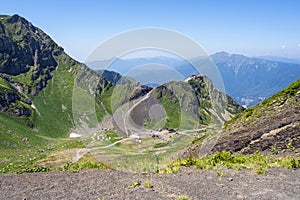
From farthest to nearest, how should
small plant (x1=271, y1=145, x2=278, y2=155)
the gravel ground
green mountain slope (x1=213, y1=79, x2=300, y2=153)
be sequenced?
green mountain slope (x1=213, y1=79, x2=300, y2=153)
small plant (x1=271, y1=145, x2=278, y2=155)
the gravel ground

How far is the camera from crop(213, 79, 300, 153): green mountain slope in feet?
76.8

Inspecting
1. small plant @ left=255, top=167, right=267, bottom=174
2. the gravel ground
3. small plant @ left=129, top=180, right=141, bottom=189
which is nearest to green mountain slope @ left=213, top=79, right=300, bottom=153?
small plant @ left=255, top=167, right=267, bottom=174

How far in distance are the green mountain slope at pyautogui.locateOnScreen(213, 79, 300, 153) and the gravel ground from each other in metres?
7.02

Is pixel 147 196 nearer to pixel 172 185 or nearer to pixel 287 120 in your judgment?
pixel 172 185

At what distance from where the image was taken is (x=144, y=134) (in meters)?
24.3

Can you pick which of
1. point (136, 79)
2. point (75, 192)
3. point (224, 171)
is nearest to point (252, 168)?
point (224, 171)

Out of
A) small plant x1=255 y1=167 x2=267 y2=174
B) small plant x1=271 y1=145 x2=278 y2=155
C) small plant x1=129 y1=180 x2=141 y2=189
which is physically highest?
small plant x1=255 y1=167 x2=267 y2=174

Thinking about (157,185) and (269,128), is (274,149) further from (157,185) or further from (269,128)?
(157,185)

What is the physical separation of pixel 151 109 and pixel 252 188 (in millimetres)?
9533

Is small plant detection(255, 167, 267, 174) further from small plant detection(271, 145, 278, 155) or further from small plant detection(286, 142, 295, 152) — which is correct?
small plant detection(286, 142, 295, 152)

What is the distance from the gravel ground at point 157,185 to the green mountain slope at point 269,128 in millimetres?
7024

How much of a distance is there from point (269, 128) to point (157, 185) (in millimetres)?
14349

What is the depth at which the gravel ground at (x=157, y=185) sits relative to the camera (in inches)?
531

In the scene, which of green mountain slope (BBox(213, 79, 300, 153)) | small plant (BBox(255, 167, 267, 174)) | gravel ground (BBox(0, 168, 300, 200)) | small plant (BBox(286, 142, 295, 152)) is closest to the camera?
gravel ground (BBox(0, 168, 300, 200))
